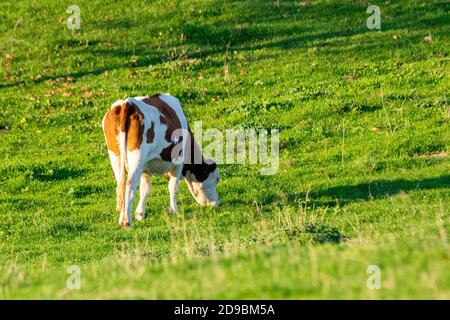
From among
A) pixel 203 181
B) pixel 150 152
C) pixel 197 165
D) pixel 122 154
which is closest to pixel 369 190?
pixel 203 181

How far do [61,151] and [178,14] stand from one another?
10545mm

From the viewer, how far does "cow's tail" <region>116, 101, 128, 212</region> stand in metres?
19.8

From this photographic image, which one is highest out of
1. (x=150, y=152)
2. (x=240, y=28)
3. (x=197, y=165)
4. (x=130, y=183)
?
(x=240, y=28)

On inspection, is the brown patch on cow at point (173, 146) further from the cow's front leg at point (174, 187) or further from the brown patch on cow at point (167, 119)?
the cow's front leg at point (174, 187)

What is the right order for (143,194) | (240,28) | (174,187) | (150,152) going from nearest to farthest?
1. (150,152)
2. (143,194)
3. (174,187)
4. (240,28)

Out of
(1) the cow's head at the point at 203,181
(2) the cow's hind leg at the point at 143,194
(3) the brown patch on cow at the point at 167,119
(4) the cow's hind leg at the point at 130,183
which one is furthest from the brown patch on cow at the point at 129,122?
(1) the cow's head at the point at 203,181

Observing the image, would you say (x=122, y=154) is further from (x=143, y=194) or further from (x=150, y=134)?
(x=143, y=194)

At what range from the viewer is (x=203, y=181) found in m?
21.7

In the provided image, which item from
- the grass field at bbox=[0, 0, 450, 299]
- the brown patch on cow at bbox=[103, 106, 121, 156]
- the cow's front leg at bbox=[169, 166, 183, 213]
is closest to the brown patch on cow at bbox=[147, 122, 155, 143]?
the brown patch on cow at bbox=[103, 106, 121, 156]

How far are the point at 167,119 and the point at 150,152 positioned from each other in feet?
2.84

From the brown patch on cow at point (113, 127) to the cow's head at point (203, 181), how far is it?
2132 millimetres

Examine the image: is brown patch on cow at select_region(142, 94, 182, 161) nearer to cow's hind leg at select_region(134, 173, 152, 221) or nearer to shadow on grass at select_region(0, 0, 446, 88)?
cow's hind leg at select_region(134, 173, 152, 221)

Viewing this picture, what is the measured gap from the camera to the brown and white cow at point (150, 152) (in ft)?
65.2
